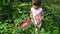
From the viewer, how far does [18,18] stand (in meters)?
5.45

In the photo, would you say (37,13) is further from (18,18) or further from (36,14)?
(18,18)

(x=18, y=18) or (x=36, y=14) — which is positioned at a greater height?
(x=36, y=14)

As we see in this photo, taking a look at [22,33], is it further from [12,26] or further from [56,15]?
[56,15]

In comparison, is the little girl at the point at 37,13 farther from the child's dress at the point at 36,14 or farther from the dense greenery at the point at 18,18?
the dense greenery at the point at 18,18

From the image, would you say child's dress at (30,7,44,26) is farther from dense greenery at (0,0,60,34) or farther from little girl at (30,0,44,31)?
dense greenery at (0,0,60,34)

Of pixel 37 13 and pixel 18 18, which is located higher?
pixel 37 13

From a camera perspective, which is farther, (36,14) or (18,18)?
(18,18)

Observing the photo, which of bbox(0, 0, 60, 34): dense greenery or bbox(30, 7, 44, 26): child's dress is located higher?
bbox(30, 7, 44, 26): child's dress

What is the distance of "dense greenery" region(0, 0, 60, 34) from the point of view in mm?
4977

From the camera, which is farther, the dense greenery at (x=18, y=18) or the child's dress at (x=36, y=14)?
the dense greenery at (x=18, y=18)

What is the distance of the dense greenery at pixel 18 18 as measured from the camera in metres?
4.98

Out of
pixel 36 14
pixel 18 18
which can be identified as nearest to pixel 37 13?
pixel 36 14

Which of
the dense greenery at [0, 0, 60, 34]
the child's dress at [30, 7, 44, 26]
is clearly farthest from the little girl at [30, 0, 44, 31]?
the dense greenery at [0, 0, 60, 34]

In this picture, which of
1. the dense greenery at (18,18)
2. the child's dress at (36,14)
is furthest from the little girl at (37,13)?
the dense greenery at (18,18)
